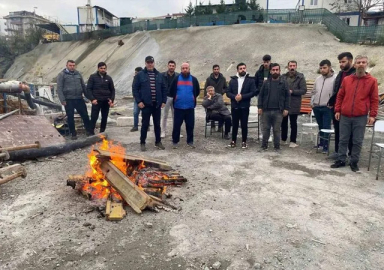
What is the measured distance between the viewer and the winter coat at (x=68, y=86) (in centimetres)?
794

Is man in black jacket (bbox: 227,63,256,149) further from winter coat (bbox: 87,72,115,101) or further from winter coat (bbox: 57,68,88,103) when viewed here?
winter coat (bbox: 57,68,88,103)

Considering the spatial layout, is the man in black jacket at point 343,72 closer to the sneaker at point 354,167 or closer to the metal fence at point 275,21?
the sneaker at point 354,167

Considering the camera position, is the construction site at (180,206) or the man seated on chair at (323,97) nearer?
the construction site at (180,206)

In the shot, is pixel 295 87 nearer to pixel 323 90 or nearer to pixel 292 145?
pixel 323 90

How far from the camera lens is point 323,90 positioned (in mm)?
7066

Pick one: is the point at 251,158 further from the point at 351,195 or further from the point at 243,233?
the point at 243,233

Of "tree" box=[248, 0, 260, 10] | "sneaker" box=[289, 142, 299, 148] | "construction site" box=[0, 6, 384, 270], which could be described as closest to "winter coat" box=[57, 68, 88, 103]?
"construction site" box=[0, 6, 384, 270]

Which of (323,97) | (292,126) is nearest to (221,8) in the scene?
(292,126)

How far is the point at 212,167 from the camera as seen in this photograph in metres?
6.23

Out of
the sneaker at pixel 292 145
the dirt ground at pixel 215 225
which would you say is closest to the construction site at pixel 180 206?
the dirt ground at pixel 215 225

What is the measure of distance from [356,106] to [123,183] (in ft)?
14.5

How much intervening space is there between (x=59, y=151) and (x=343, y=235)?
18.8ft

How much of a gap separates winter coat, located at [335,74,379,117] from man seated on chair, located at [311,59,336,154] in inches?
42.8

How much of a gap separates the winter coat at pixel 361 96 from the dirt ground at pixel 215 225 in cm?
116
